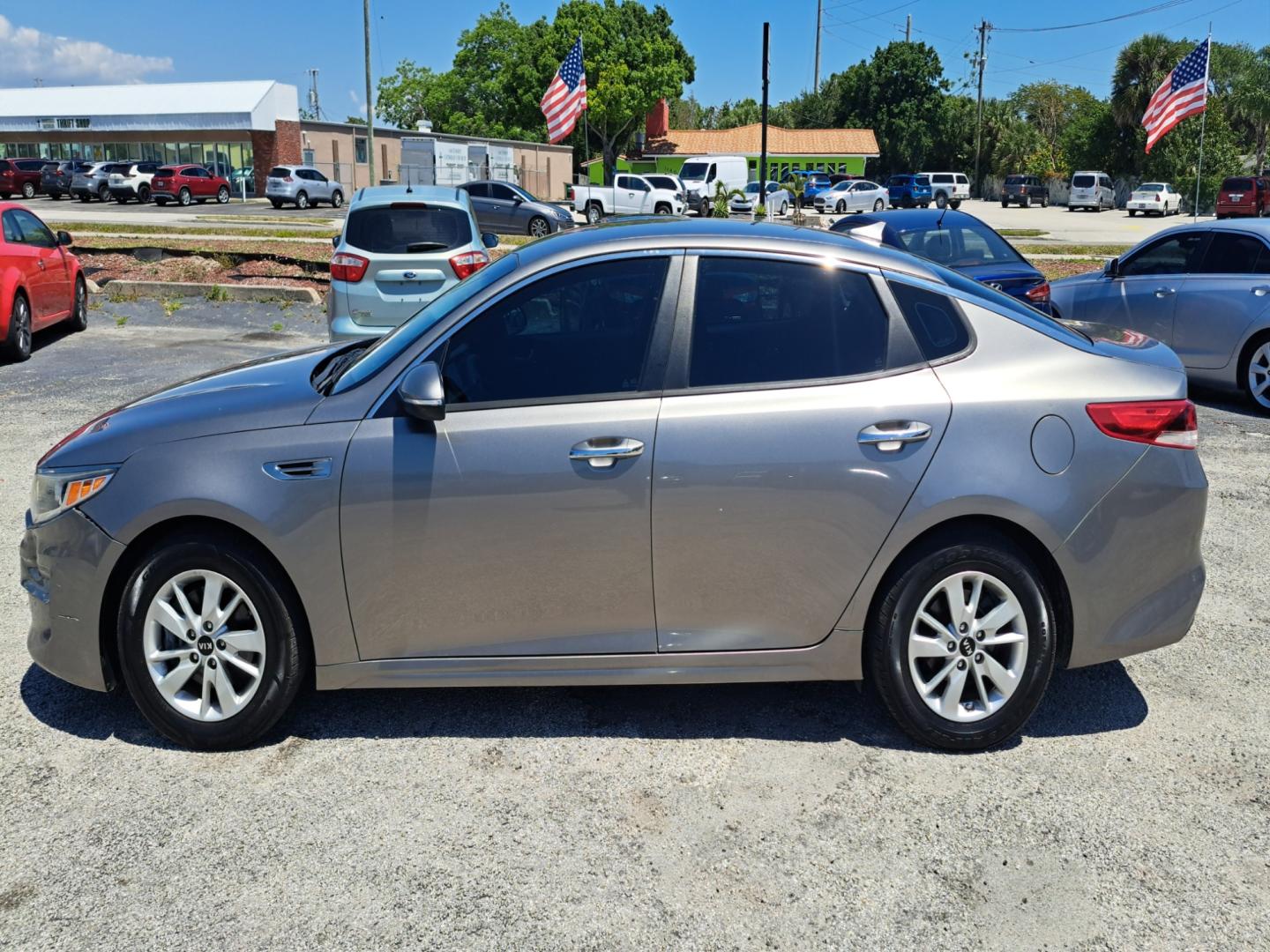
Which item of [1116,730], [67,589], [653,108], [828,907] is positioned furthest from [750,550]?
[653,108]

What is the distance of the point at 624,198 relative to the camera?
39.3 metres

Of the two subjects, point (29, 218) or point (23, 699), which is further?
point (29, 218)

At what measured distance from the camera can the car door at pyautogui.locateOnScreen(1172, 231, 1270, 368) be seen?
32.5ft

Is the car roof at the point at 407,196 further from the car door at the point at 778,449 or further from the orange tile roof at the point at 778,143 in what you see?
the orange tile roof at the point at 778,143

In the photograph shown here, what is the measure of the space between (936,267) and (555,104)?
3011 centimetres

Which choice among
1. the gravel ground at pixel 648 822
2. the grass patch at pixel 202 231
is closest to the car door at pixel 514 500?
the gravel ground at pixel 648 822

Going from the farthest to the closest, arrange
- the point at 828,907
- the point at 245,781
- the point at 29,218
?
1. the point at 29,218
2. the point at 245,781
3. the point at 828,907

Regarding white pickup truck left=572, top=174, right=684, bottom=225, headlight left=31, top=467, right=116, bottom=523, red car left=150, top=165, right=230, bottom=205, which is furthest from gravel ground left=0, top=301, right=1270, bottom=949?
red car left=150, top=165, right=230, bottom=205

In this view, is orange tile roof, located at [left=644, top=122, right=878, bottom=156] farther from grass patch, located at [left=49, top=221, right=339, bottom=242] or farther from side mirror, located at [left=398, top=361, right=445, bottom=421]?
side mirror, located at [left=398, top=361, right=445, bottom=421]

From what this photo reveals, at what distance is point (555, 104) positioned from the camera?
1292 inches

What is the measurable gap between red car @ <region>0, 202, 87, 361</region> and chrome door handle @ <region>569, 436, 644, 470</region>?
10420mm

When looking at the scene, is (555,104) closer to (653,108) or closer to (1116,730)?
(1116,730)

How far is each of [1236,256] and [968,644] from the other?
774 centimetres

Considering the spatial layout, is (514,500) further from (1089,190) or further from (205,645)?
(1089,190)
